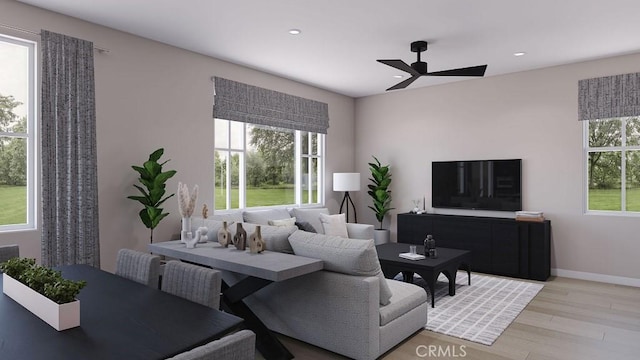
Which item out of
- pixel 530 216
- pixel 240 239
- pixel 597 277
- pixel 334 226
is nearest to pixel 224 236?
pixel 240 239

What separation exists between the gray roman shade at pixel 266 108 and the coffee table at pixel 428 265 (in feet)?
8.00

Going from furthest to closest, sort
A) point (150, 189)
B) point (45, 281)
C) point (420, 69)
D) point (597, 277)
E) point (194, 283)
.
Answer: point (597, 277) → point (420, 69) → point (150, 189) → point (194, 283) → point (45, 281)

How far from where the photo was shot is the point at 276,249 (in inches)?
126

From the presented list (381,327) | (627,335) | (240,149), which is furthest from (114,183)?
(627,335)

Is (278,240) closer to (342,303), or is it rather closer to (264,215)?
(342,303)

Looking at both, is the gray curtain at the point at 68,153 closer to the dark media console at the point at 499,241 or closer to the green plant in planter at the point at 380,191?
the green plant in planter at the point at 380,191

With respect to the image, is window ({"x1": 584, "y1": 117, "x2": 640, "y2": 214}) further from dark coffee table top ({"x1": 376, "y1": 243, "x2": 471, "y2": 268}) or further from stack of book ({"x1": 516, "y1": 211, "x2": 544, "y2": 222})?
dark coffee table top ({"x1": 376, "y1": 243, "x2": 471, "y2": 268})

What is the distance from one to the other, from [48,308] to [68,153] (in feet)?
8.09

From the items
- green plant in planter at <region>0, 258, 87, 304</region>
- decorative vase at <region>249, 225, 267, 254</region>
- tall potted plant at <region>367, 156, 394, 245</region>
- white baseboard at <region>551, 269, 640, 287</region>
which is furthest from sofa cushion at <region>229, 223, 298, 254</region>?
white baseboard at <region>551, 269, 640, 287</region>

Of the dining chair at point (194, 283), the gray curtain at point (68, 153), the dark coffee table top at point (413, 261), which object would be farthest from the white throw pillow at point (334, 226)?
the dining chair at point (194, 283)

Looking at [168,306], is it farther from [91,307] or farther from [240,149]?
[240,149]

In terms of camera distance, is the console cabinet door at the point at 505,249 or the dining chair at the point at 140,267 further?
the console cabinet door at the point at 505,249

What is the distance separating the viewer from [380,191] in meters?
6.65

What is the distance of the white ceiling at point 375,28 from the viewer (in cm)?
349
